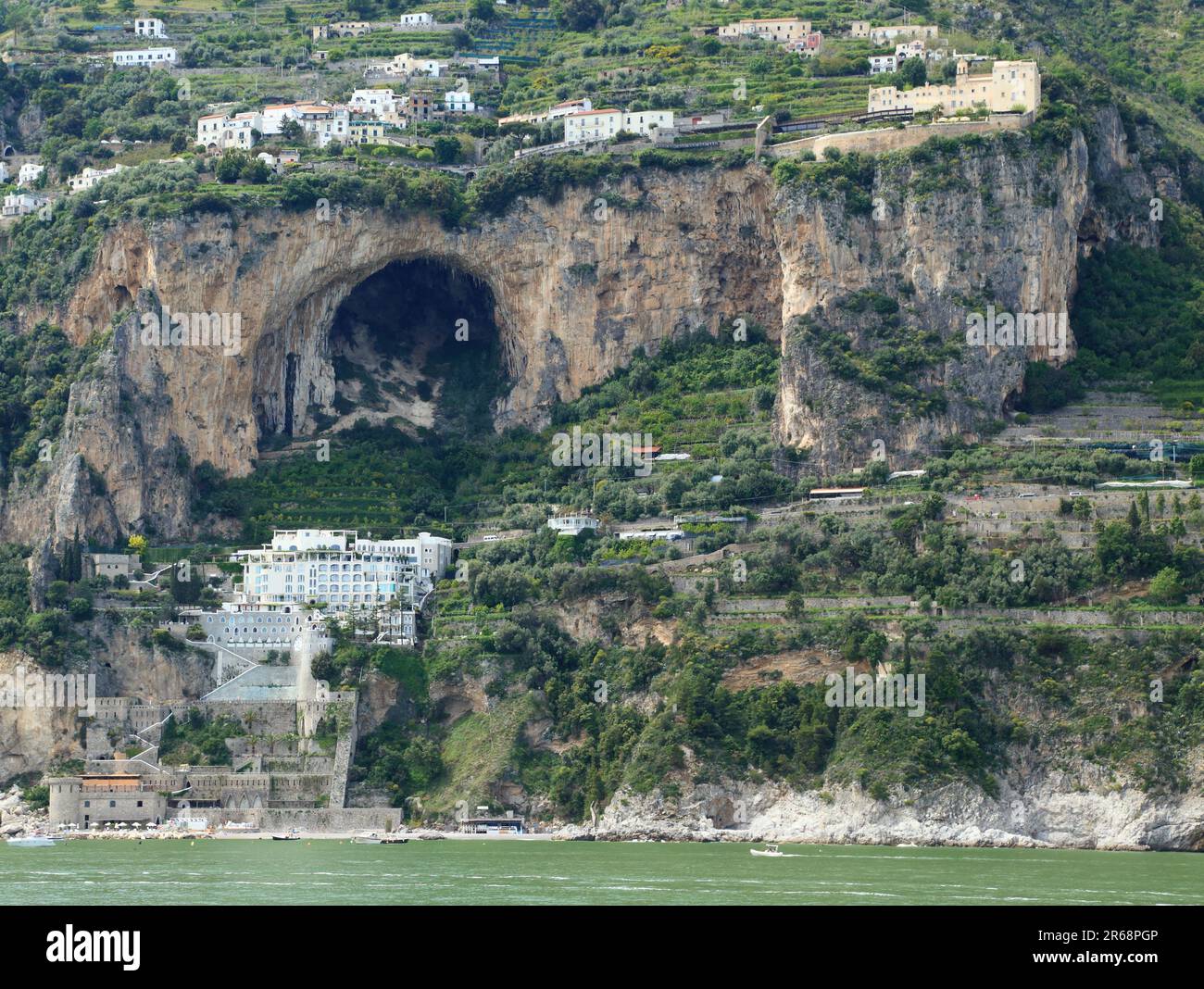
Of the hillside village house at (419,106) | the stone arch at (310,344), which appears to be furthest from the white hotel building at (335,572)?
the hillside village house at (419,106)

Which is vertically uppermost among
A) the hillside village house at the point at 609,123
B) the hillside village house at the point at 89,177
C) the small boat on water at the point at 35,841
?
the hillside village house at the point at 609,123

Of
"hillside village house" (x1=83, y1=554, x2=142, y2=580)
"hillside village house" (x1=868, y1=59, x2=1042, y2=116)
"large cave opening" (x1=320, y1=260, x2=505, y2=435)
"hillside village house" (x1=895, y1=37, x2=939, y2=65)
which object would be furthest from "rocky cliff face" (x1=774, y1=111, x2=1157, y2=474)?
"hillside village house" (x1=83, y1=554, x2=142, y2=580)

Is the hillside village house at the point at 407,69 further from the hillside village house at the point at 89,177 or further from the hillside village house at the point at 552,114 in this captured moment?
the hillside village house at the point at 89,177

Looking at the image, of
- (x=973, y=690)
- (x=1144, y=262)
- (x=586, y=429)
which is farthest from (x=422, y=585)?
(x=1144, y=262)

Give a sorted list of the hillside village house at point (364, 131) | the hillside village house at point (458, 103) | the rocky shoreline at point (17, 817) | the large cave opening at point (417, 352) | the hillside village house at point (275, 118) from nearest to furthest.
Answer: the rocky shoreline at point (17, 817), the large cave opening at point (417, 352), the hillside village house at point (275, 118), the hillside village house at point (364, 131), the hillside village house at point (458, 103)

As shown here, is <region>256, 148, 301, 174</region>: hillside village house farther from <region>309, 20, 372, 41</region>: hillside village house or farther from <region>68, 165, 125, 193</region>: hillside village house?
<region>309, 20, 372, 41</region>: hillside village house

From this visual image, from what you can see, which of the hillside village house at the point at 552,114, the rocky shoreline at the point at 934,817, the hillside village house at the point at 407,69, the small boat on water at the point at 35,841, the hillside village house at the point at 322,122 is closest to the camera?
the rocky shoreline at the point at 934,817
